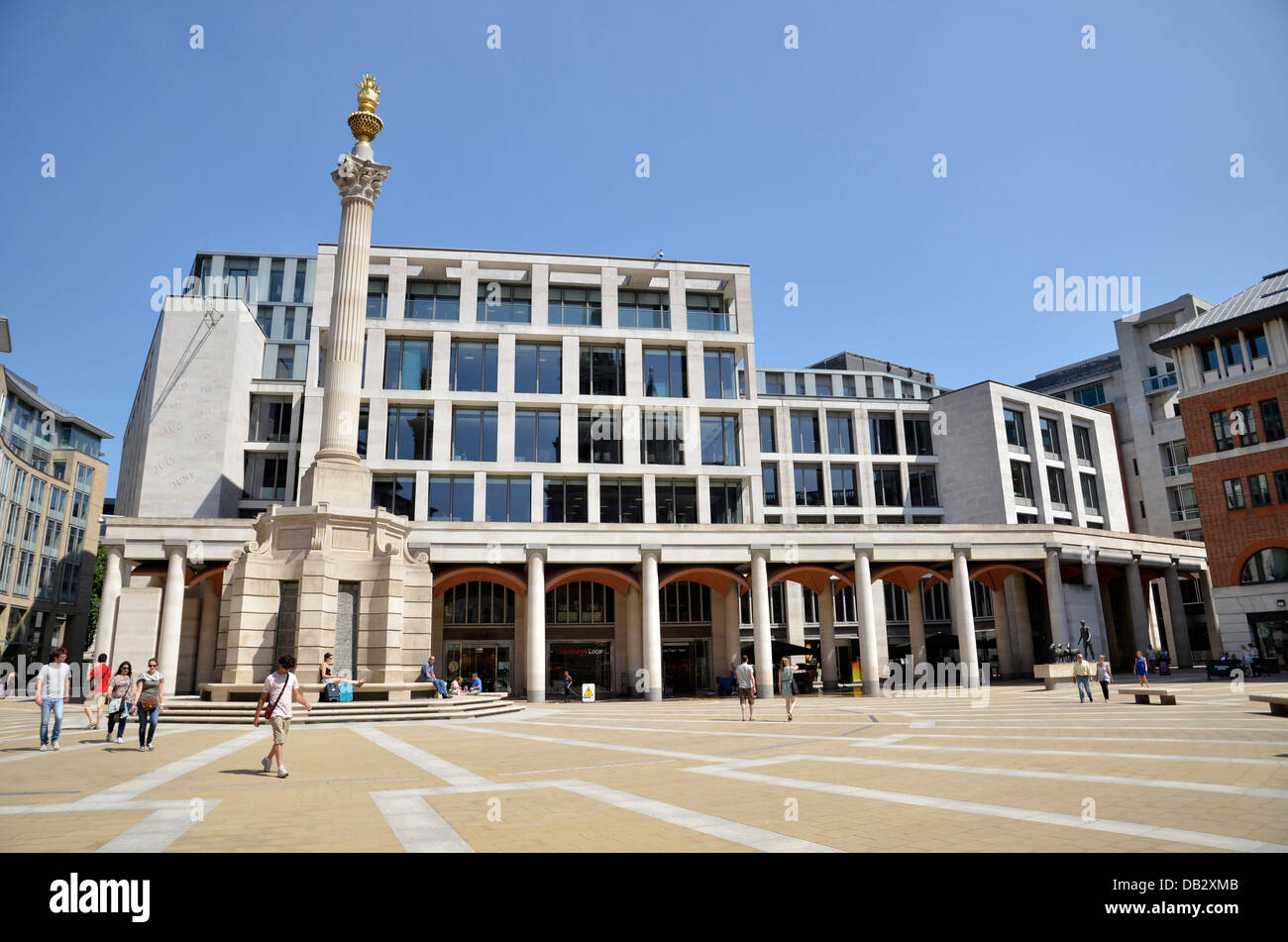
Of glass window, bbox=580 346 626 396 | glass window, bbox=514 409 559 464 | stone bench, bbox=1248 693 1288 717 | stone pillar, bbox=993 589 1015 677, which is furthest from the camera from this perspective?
stone pillar, bbox=993 589 1015 677

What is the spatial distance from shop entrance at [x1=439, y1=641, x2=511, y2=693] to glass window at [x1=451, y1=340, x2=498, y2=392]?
50.8 ft

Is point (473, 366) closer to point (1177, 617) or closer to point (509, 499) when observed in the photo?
point (509, 499)

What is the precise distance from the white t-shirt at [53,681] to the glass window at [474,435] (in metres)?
29.1

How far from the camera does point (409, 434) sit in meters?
45.4

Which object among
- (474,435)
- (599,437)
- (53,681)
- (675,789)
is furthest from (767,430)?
(675,789)

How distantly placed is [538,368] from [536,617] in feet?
54.8

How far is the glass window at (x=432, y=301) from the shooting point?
47.1 m

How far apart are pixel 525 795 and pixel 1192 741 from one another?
12530 mm

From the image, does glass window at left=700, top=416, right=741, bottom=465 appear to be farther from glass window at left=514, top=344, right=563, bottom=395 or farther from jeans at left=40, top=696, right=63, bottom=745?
jeans at left=40, top=696, right=63, bottom=745

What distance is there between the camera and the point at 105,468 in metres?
86.6

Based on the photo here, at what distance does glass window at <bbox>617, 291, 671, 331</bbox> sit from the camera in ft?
162

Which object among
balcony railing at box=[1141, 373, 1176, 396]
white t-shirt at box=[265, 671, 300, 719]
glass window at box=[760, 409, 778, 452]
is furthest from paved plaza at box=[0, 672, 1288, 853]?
balcony railing at box=[1141, 373, 1176, 396]

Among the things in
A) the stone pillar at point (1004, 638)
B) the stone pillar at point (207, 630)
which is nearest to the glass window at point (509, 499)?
the stone pillar at point (207, 630)
